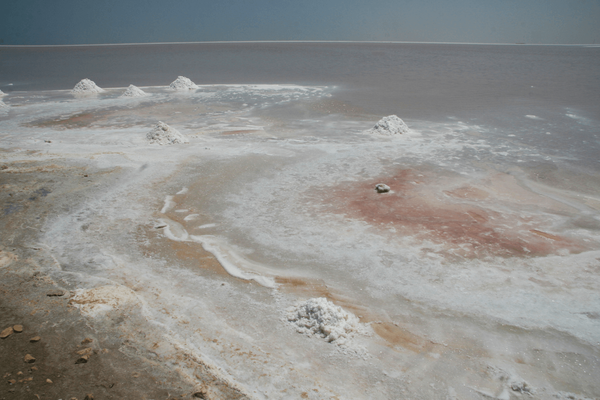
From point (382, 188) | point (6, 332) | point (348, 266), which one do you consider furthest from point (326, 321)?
point (382, 188)

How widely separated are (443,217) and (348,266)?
52.2 inches

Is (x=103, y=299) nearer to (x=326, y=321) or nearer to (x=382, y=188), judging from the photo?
(x=326, y=321)

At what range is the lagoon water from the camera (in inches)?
83.2

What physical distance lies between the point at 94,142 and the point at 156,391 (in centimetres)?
557

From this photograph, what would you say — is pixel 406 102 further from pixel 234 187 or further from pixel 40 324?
pixel 40 324

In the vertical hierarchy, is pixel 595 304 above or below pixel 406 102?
above

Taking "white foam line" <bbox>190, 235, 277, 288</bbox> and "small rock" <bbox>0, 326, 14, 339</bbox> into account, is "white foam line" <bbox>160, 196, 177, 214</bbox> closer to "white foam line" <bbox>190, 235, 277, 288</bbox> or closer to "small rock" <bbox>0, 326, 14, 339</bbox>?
"white foam line" <bbox>190, 235, 277, 288</bbox>

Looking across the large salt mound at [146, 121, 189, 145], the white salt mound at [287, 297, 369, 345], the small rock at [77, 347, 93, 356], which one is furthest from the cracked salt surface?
the large salt mound at [146, 121, 189, 145]

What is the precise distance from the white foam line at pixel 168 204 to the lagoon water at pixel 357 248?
0.02 metres

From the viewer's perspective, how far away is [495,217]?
3.81 meters

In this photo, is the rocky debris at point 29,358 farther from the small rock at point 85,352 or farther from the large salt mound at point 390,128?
the large salt mound at point 390,128

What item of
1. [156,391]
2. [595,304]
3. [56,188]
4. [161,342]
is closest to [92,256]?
[161,342]

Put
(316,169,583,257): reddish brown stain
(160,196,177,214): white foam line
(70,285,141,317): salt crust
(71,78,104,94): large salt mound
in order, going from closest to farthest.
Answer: (70,285,141,317): salt crust
(316,169,583,257): reddish brown stain
(160,196,177,214): white foam line
(71,78,104,94): large salt mound

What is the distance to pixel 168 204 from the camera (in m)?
4.12
